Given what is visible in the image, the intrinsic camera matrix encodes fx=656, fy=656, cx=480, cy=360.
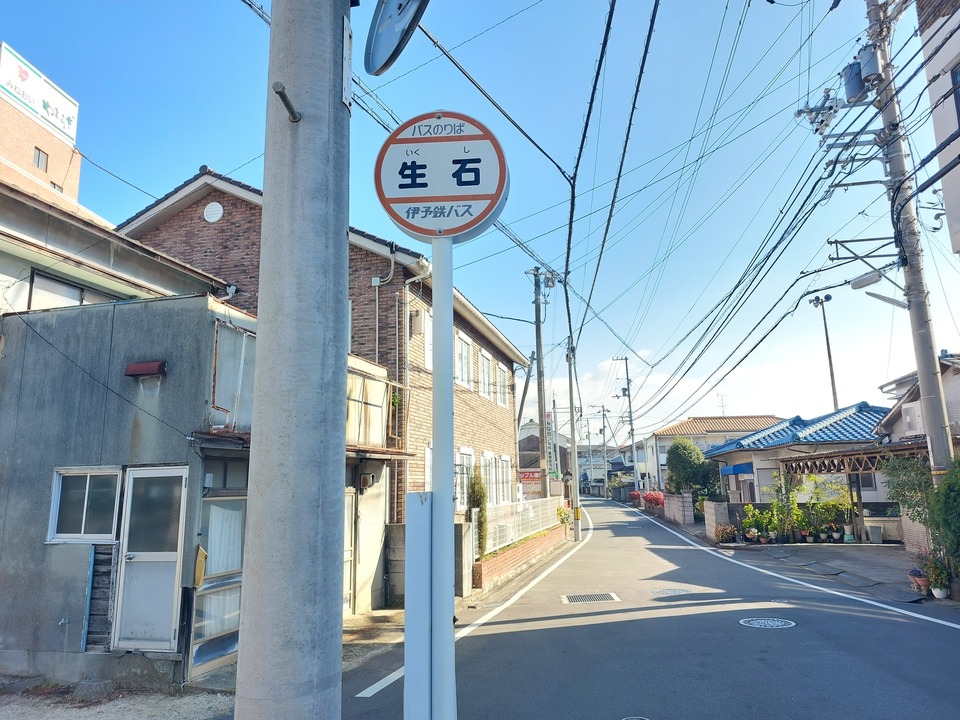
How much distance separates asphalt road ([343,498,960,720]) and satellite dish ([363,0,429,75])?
17.3 ft

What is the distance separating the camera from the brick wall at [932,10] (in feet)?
39.7

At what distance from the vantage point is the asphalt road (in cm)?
583

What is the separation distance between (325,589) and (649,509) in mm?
41335

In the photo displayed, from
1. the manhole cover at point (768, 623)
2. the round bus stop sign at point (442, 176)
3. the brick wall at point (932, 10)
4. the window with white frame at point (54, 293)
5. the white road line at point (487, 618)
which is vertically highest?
the brick wall at point (932, 10)

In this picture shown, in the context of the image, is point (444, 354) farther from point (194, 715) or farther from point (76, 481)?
point (76, 481)

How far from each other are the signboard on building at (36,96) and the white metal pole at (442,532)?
35868mm

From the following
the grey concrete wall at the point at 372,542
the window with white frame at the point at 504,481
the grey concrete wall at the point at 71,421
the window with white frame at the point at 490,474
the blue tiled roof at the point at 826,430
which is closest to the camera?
the grey concrete wall at the point at 71,421

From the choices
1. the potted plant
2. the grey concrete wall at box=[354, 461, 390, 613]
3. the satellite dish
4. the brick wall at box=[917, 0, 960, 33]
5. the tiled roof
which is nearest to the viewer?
the satellite dish

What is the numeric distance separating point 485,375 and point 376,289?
23.6 feet

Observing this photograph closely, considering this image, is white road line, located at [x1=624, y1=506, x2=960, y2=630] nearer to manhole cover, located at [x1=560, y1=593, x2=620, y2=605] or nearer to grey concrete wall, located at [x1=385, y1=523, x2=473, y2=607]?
manhole cover, located at [x1=560, y1=593, x2=620, y2=605]

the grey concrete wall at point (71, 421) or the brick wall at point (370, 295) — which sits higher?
the brick wall at point (370, 295)

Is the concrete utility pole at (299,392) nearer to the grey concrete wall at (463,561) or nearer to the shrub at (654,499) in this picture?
the grey concrete wall at (463,561)

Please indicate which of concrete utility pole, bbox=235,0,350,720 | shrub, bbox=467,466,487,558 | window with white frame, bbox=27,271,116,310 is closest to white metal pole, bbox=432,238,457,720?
concrete utility pole, bbox=235,0,350,720

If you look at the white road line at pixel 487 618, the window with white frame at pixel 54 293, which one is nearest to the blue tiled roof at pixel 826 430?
the white road line at pixel 487 618
